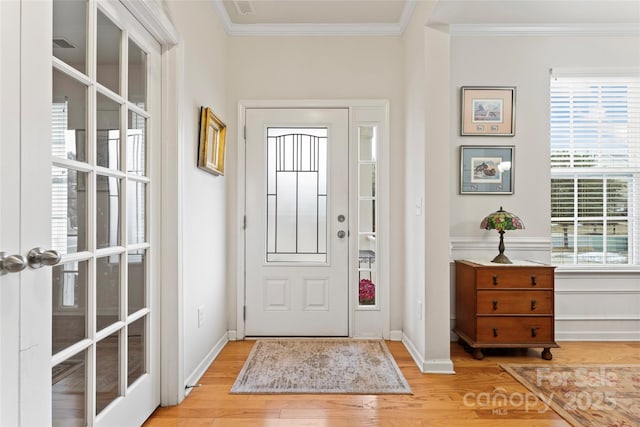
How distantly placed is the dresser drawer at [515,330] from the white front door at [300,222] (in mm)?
1100

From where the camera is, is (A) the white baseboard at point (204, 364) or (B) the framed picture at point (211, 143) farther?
(B) the framed picture at point (211, 143)

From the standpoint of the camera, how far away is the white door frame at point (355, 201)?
11.1 feet

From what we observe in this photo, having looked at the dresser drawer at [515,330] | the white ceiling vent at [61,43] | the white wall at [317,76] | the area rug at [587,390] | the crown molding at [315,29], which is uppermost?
the crown molding at [315,29]

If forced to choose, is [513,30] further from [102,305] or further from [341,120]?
[102,305]

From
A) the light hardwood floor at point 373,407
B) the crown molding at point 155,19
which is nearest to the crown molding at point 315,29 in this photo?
the crown molding at point 155,19

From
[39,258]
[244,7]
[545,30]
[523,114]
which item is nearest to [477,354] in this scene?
[523,114]

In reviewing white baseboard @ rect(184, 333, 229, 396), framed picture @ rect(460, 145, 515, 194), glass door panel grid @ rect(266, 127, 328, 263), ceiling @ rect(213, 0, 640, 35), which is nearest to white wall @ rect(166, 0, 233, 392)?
white baseboard @ rect(184, 333, 229, 396)

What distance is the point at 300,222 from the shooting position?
341cm

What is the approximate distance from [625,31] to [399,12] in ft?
6.22

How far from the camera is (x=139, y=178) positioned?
1.90 m

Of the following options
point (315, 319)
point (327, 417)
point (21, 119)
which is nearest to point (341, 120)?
point (315, 319)

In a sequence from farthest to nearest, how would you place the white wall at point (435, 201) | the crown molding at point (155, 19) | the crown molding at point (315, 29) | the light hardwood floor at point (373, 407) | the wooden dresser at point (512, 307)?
the crown molding at point (315, 29) < the wooden dresser at point (512, 307) < the white wall at point (435, 201) < the light hardwood floor at point (373, 407) < the crown molding at point (155, 19)

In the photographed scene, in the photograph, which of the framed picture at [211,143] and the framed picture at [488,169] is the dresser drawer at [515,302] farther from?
the framed picture at [211,143]

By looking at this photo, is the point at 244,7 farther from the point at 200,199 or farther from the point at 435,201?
the point at 435,201
